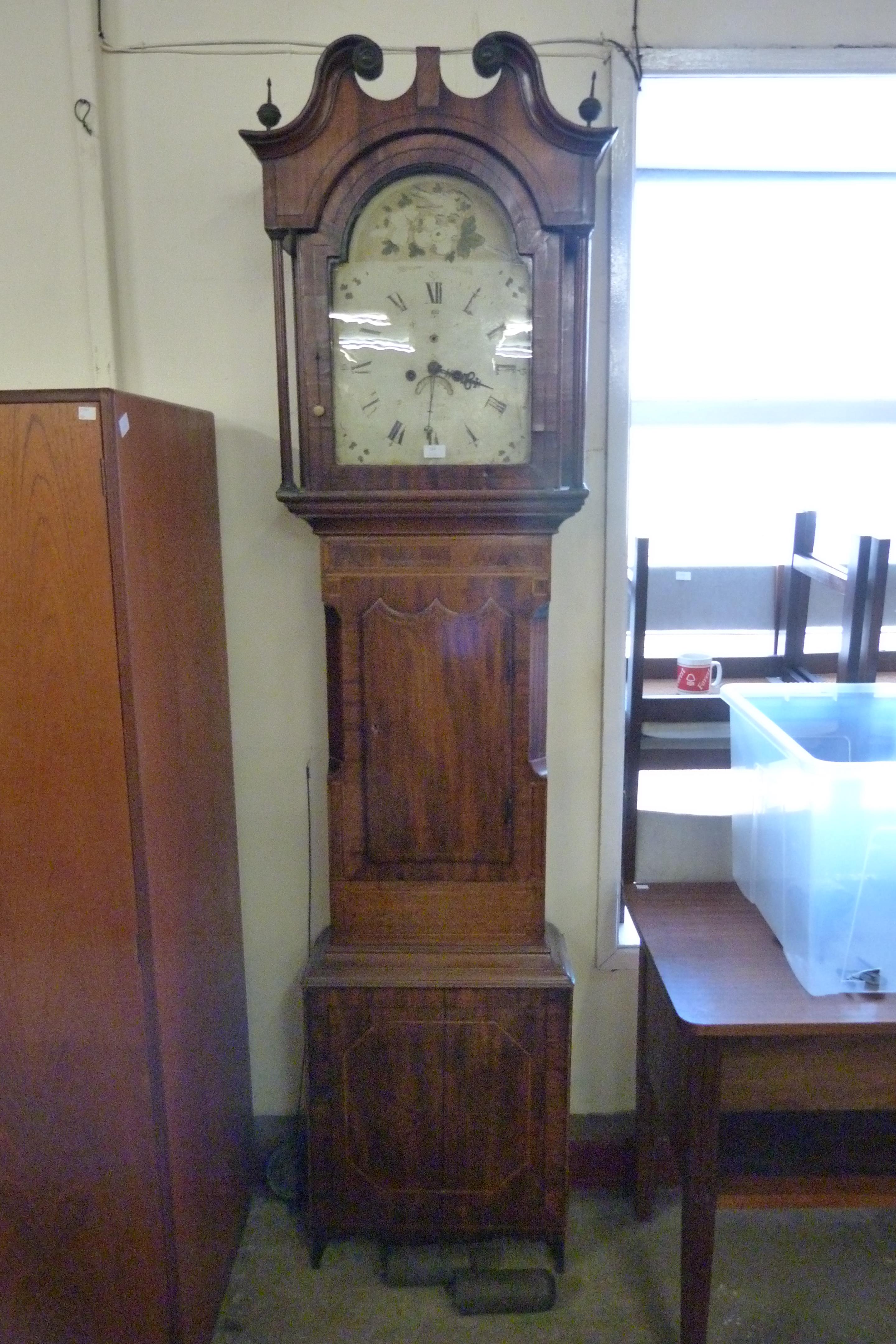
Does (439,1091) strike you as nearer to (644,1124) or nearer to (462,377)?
(644,1124)

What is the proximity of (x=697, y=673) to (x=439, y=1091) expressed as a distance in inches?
34.5

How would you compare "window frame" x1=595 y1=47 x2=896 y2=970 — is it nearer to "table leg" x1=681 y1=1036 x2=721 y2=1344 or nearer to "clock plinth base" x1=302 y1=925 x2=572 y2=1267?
"clock plinth base" x1=302 y1=925 x2=572 y2=1267

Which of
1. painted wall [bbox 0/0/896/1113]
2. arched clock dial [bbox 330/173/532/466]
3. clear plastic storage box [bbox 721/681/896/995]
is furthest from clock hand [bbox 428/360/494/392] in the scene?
clear plastic storage box [bbox 721/681/896/995]

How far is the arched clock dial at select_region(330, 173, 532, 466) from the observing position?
146cm

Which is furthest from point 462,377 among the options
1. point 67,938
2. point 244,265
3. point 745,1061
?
point 745,1061

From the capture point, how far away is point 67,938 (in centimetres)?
139

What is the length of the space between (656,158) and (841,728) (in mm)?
1081

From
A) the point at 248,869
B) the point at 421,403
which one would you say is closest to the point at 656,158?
the point at 421,403

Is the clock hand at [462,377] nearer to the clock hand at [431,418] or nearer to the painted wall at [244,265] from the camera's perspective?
the clock hand at [431,418]

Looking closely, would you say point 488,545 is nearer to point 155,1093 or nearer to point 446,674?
point 446,674

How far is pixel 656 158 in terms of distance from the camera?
1.80 metres

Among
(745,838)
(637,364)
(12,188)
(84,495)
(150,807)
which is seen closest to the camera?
(84,495)

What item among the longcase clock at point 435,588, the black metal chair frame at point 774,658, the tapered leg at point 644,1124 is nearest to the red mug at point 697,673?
the black metal chair frame at point 774,658

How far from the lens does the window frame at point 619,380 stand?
164 centimetres
